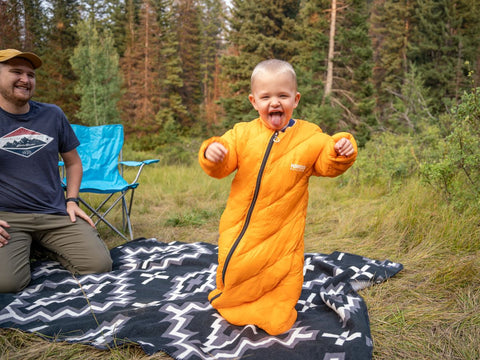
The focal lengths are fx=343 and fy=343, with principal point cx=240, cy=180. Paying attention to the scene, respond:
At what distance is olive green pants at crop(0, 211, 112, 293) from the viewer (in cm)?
231

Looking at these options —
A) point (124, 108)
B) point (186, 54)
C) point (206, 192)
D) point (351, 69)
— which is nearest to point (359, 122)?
point (351, 69)

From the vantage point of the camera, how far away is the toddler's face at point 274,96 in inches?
59.2

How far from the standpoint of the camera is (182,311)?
1857 mm

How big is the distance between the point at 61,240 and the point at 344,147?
2.07 meters

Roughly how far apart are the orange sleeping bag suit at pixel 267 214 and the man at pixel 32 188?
1309 mm

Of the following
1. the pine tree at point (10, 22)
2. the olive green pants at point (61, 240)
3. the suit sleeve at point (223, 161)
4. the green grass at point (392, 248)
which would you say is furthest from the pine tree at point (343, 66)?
the suit sleeve at point (223, 161)

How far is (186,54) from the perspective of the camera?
20219mm

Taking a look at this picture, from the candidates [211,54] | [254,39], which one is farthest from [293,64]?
[211,54]

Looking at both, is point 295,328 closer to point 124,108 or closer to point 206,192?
point 206,192

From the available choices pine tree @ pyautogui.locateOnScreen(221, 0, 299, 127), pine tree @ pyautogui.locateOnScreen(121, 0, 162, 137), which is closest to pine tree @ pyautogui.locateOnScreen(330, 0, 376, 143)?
pine tree @ pyautogui.locateOnScreen(221, 0, 299, 127)

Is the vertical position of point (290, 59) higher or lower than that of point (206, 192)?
higher

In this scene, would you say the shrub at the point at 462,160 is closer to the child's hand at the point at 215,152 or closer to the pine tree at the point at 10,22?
the child's hand at the point at 215,152

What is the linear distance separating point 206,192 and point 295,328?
3330 millimetres

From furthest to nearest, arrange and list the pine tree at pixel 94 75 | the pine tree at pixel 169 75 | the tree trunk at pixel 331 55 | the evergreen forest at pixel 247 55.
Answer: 1. the pine tree at pixel 169 75
2. the pine tree at pixel 94 75
3. the tree trunk at pixel 331 55
4. the evergreen forest at pixel 247 55
